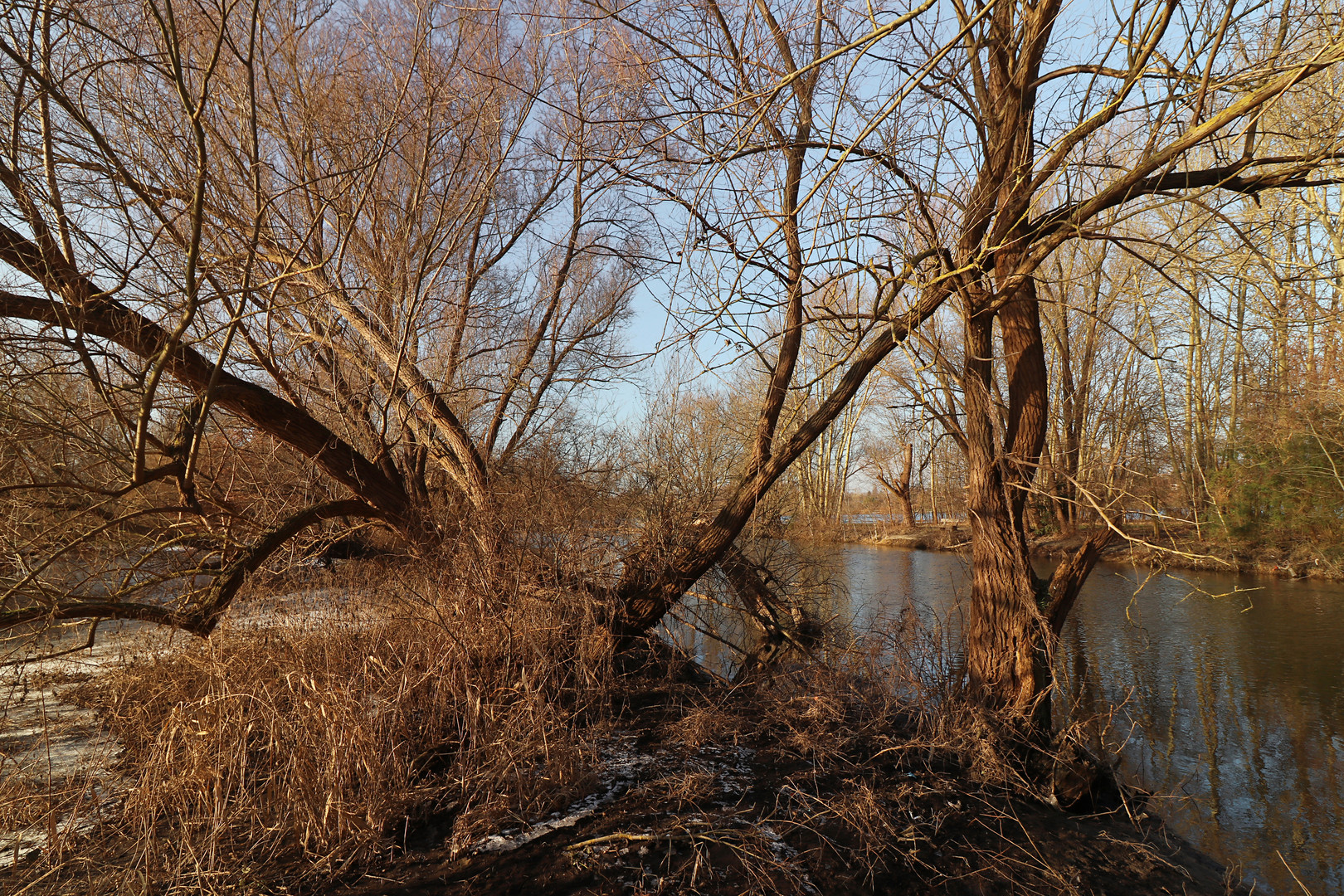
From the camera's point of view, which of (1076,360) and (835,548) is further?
(1076,360)

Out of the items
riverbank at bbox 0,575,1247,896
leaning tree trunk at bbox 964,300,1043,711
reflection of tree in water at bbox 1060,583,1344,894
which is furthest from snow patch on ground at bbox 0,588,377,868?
reflection of tree in water at bbox 1060,583,1344,894

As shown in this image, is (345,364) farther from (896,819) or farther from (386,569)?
(896,819)

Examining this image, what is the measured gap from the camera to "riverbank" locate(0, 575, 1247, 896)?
3666 mm

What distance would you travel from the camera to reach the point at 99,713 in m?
5.82

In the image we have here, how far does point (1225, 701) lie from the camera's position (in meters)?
7.51

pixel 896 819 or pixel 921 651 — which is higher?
pixel 921 651

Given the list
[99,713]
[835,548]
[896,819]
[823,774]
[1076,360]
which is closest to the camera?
[896,819]

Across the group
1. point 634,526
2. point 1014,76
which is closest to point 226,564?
point 634,526

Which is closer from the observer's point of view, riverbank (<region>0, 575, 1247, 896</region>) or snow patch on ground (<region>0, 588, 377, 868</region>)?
riverbank (<region>0, 575, 1247, 896</region>)

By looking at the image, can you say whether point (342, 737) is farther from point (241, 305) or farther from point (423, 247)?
point (423, 247)

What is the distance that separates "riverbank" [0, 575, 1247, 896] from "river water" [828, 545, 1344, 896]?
0.73 meters

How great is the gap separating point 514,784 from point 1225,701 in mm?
7788

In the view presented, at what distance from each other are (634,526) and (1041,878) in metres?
4.28

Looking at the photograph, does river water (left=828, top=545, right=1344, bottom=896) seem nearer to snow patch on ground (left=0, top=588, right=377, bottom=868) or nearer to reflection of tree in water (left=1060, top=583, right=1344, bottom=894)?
reflection of tree in water (left=1060, top=583, right=1344, bottom=894)
